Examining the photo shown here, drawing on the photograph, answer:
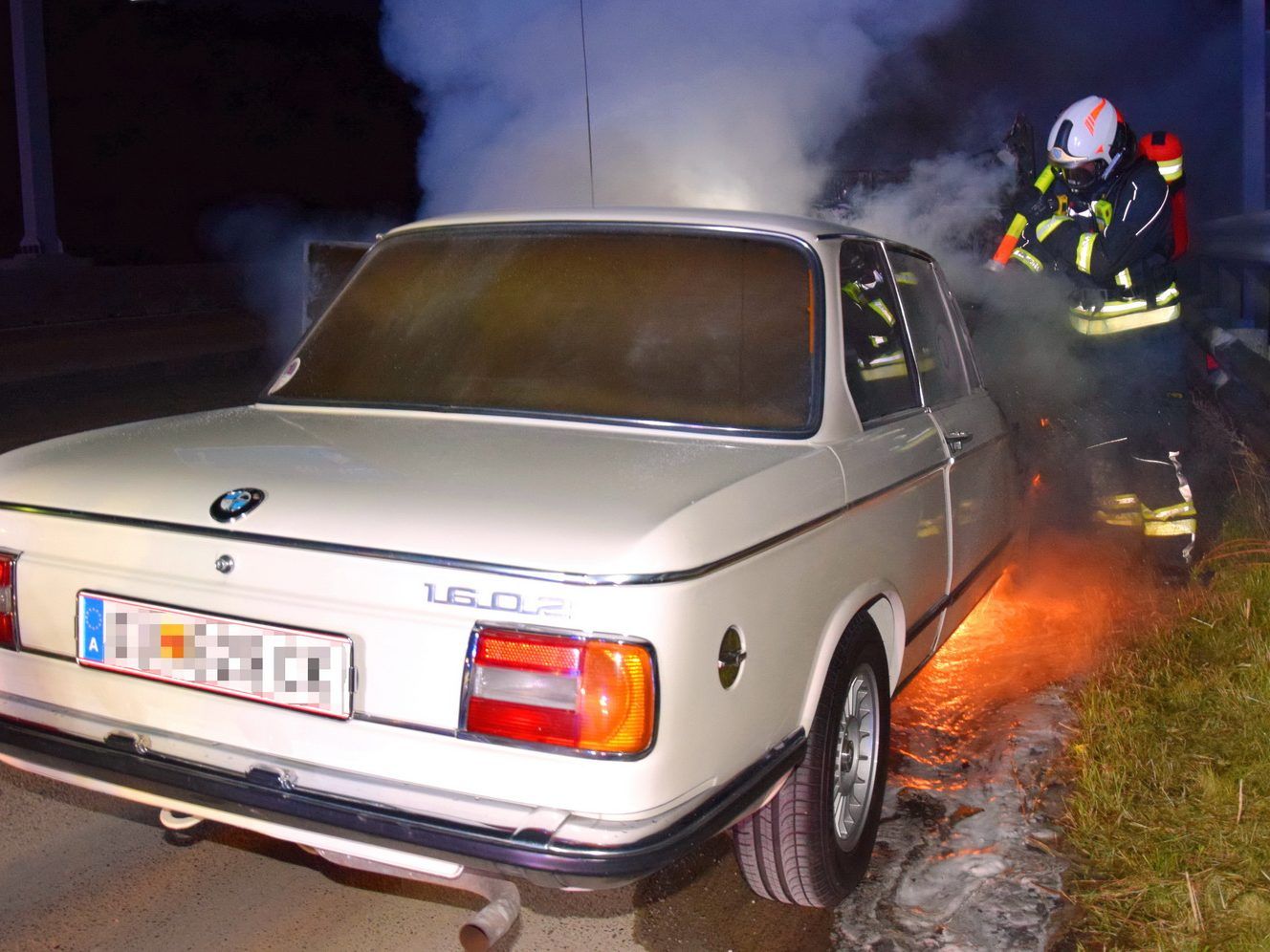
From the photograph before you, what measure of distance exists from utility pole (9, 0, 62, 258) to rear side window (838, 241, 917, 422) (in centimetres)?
1830

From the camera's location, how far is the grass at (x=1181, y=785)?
3160mm

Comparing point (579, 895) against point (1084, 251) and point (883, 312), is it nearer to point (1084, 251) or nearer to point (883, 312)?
point (883, 312)

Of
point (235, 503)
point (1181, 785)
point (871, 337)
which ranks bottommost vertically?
point (1181, 785)

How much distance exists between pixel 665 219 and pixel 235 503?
162 centimetres

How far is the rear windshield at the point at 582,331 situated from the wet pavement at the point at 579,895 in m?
1.22

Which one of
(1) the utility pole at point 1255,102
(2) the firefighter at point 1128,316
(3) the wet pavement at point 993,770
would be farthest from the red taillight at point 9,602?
(1) the utility pole at point 1255,102

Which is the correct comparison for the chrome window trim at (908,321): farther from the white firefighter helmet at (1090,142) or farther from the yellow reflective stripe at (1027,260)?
the white firefighter helmet at (1090,142)

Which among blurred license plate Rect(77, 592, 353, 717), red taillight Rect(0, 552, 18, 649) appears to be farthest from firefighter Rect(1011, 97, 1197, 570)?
red taillight Rect(0, 552, 18, 649)

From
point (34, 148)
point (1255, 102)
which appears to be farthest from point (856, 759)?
point (34, 148)

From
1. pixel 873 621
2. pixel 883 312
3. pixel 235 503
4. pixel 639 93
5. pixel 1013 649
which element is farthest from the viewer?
pixel 639 93

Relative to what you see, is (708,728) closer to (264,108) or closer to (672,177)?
(672,177)

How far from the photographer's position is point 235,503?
2662mm

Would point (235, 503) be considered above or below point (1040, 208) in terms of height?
below

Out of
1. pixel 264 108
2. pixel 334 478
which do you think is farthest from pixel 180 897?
pixel 264 108
